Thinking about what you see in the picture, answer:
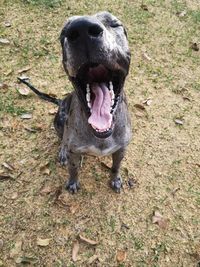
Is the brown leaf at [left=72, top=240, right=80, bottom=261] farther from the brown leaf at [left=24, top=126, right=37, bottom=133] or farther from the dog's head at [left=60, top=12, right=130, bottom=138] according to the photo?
the brown leaf at [left=24, top=126, right=37, bottom=133]

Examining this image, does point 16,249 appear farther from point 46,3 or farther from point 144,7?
point 144,7

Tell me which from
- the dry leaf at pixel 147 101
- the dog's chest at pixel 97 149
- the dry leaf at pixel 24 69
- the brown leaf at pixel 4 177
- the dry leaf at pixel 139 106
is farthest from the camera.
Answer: the dry leaf at pixel 24 69

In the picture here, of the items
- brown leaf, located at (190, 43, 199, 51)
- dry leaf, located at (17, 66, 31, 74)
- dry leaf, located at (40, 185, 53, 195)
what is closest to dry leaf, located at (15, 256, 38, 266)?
dry leaf, located at (40, 185, 53, 195)

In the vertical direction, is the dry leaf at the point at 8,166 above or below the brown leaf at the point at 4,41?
below

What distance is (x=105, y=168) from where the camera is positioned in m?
5.29

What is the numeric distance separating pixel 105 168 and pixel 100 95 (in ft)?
5.95

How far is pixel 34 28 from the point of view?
7.34 metres

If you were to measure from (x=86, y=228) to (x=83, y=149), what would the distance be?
1110 mm

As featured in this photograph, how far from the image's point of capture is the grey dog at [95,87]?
3078 mm

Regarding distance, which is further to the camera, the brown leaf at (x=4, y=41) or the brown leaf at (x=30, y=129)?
the brown leaf at (x=4, y=41)

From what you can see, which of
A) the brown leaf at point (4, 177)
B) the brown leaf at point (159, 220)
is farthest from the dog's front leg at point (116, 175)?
the brown leaf at point (4, 177)

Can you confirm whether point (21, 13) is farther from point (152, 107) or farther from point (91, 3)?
point (152, 107)

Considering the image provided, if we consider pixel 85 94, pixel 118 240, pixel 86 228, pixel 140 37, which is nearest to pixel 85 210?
pixel 86 228

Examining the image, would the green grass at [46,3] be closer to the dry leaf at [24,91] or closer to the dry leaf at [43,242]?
the dry leaf at [24,91]
